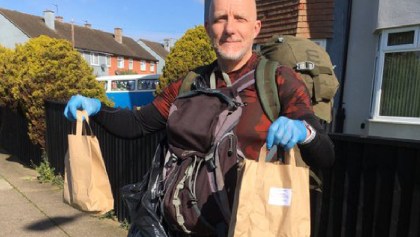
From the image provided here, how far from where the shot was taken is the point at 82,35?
4503 cm

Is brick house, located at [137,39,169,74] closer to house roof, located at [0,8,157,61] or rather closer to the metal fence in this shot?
house roof, located at [0,8,157,61]

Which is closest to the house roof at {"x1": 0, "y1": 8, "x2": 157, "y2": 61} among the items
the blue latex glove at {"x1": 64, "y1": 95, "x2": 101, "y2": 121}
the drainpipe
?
the drainpipe

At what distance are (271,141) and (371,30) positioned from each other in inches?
293

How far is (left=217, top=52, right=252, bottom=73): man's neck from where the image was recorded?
1.87 meters

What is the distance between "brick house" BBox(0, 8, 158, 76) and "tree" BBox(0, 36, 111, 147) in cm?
2855

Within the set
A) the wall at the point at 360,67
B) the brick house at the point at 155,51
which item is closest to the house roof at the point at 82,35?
the brick house at the point at 155,51

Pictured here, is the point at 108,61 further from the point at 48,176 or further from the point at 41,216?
the point at 41,216

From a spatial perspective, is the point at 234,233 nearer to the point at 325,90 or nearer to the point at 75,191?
the point at 325,90

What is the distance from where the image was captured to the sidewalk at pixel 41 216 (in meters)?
4.58

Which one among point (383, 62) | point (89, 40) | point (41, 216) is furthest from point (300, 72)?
point (89, 40)

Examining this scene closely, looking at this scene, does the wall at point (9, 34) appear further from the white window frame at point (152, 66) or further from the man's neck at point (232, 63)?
the man's neck at point (232, 63)

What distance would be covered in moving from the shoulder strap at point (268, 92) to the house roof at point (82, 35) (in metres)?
38.8

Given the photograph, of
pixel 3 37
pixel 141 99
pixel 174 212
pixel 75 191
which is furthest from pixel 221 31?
pixel 3 37

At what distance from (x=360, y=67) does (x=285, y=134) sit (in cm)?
746
